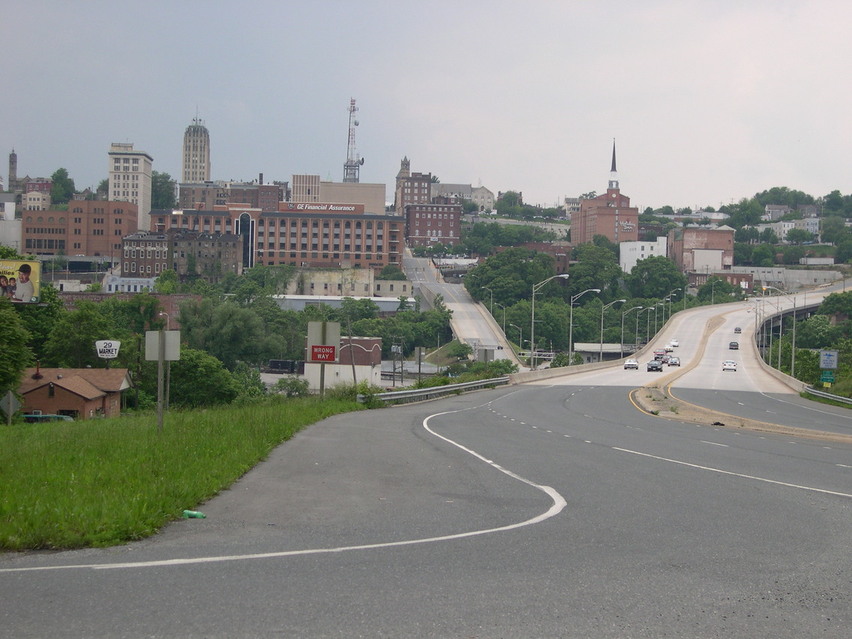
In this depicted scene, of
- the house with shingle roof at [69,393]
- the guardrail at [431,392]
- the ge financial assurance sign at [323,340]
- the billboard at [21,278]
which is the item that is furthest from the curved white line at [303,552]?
the billboard at [21,278]

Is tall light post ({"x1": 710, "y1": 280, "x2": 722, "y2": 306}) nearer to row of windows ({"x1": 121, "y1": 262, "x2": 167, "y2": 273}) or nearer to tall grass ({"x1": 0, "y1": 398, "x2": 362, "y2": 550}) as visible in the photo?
row of windows ({"x1": 121, "y1": 262, "x2": 167, "y2": 273})

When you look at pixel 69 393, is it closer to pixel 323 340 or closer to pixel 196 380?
pixel 196 380

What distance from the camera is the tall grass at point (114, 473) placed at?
32.3 feet

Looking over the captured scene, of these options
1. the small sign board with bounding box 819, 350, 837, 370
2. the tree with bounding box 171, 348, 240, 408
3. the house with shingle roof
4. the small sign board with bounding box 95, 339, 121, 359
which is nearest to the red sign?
the house with shingle roof

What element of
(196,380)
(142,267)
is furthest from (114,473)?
(142,267)

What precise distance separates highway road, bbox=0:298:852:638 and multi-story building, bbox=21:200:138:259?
188 meters

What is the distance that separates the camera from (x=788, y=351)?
115 meters

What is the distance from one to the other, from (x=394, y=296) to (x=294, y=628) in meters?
170

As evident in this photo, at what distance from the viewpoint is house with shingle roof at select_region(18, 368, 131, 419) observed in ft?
155

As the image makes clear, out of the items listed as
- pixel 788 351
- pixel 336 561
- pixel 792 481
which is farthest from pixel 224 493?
pixel 788 351

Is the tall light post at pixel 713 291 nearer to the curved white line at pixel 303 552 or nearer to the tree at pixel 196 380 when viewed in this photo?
the tree at pixel 196 380

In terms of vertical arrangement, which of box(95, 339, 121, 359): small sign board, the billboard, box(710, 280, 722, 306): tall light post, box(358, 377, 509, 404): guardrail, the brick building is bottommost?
box(358, 377, 509, 404): guardrail

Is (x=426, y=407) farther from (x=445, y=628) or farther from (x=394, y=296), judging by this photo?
(x=394, y=296)

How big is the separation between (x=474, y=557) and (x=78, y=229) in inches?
7883
